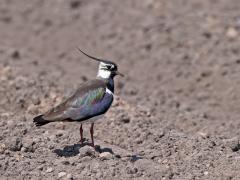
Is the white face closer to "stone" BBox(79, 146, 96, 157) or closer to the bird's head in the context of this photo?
the bird's head

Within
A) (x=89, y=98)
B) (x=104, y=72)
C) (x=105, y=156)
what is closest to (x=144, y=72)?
(x=104, y=72)

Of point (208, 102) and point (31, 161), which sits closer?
point (31, 161)

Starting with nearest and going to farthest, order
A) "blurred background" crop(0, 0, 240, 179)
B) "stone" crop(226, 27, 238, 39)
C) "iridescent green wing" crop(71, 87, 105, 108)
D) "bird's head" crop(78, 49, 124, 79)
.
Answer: "iridescent green wing" crop(71, 87, 105, 108) < "bird's head" crop(78, 49, 124, 79) < "blurred background" crop(0, 0, 240, 179) < "stone" crop(226, 27, 238, 39)

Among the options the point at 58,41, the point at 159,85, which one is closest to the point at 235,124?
the point at 159,85

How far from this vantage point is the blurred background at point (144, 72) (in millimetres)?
10148

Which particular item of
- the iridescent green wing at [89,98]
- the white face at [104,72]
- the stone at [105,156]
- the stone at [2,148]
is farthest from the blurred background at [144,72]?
the white face at [104,72]

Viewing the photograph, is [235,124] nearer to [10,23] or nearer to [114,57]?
[114,57]

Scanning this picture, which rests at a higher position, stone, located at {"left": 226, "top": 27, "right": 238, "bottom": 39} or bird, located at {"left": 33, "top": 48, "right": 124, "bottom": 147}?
stone, located at {"left": 226, "top": 27, "right": 238, "bottom": 39}

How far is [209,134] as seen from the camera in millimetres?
11539

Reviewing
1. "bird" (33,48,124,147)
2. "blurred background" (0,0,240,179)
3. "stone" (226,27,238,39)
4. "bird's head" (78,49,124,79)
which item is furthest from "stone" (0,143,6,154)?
"stone" (226,27,238,39)

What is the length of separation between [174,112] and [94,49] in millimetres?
4343

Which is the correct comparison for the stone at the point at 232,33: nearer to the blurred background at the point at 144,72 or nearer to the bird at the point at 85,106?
the blurred background at the point at 144,72

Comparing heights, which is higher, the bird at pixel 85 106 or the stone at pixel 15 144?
the bird at pixel 85 106

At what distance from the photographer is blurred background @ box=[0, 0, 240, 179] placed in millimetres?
10148
